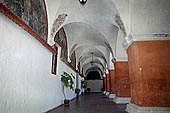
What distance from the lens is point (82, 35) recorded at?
1045 cm

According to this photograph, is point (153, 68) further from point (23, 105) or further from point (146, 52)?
point (23, 105)

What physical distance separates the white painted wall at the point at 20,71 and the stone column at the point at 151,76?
11.6 feet

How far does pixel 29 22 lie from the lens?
14.0 feet

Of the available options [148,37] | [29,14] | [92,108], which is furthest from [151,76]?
[29,14]

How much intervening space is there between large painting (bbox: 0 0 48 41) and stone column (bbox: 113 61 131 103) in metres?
5.55

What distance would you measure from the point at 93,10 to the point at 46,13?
2.38 meters

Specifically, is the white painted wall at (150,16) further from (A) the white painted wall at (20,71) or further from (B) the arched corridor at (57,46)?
(A) the white painted wall at (20,71)

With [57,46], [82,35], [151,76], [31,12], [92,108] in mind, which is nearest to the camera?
[31,12]

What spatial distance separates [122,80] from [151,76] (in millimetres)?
4094

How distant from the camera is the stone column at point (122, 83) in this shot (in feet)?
27.7

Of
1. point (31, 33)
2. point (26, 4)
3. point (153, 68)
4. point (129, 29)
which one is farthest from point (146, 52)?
point (26, 4)

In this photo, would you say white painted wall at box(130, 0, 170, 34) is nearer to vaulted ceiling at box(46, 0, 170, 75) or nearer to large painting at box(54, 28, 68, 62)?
vaulted ceiling at box(46, 0, 170, 75)

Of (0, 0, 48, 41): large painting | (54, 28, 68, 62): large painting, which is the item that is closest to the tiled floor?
(54, 28, 68, 62): large painting

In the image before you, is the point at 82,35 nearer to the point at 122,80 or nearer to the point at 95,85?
the point at 122,80
